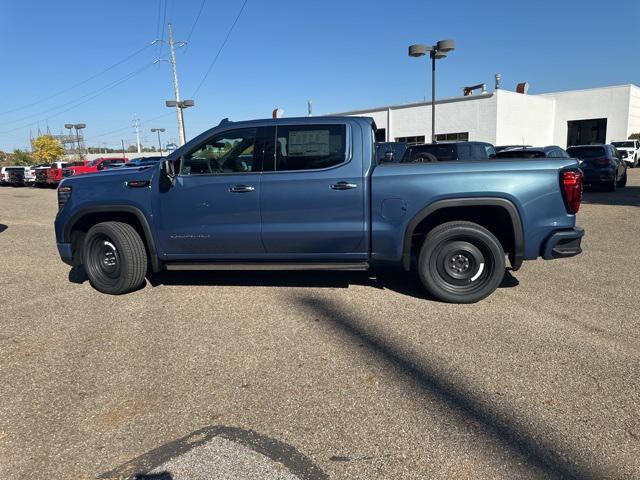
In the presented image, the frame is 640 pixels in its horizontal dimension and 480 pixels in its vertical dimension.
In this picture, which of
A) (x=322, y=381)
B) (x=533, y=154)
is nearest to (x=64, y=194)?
(x=322, y=381)

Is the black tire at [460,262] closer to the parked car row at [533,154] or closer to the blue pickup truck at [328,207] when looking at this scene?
the blue pickup truck at [328,207]

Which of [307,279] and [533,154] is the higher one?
[533,154]

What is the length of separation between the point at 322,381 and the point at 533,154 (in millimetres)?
9231

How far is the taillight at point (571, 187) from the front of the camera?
4750mm

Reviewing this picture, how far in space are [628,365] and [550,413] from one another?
3.43ft

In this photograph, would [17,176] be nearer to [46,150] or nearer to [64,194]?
[64,194]

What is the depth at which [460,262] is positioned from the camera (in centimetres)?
514

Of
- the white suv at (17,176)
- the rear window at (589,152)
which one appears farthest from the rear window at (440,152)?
the white suv at (17,176)

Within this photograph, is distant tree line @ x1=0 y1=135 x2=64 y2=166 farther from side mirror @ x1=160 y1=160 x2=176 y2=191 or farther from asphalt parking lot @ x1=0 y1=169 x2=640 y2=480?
asphalt parking lot @ x1=0 y1=169 x2=640 y2=480

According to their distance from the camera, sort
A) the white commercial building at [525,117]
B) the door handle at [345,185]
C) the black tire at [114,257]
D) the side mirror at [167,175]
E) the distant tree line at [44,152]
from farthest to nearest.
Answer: the distant tree line at [44,152] < the white commercial building at [525,117] < the black tire at [114,257] < the side mirror at [167,175] < the door handle at [345,185]

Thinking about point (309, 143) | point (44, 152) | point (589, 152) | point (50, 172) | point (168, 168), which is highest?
point (44, 152)

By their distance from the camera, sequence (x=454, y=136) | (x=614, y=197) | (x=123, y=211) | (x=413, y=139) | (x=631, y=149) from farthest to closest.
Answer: (x=413, y=139) < (x=454, y=136) < (x=631, y=149) < (x=614, y=197) < (x=123, y=211)

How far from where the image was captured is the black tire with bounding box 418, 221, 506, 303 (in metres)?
5.01

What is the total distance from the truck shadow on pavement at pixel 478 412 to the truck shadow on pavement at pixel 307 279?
127 centimetres
